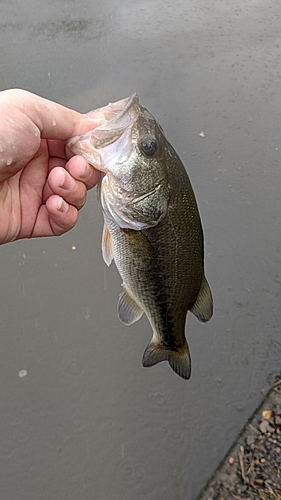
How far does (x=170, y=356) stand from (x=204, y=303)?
0.23 metres

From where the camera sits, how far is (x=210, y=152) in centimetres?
336

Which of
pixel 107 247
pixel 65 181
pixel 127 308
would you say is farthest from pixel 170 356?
pixel 65 181

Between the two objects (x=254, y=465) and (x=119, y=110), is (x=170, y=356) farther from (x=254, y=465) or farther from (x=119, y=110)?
(x=119, y=110)

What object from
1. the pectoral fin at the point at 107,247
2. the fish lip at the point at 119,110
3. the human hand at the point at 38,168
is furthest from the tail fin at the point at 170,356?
the fish lip at the point at 119,110

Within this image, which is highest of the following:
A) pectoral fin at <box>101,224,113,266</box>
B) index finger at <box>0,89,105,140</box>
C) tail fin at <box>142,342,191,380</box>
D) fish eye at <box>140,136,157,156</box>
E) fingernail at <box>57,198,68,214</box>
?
index finger at <box>0,89,105,140</box>

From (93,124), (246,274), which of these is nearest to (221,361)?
(246,274)

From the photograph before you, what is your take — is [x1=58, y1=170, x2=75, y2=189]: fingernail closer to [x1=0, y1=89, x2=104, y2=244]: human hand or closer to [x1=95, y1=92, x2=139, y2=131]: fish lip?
[x1=0, y1=89, x2=104, y2=244]: human hand

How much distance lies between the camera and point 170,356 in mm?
1718

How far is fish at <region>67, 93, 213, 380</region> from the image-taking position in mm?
1443

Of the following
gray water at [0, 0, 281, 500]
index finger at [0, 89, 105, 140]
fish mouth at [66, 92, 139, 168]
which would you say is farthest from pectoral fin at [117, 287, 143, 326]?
gray water at [0, 0, 281, 500]

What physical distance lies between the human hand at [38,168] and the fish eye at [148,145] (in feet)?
0.63

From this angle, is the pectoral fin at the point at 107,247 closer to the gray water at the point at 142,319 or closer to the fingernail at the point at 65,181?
the fingernail at the point at 65,181

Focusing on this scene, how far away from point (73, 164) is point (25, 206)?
0.30 meters

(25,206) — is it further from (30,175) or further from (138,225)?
(138,225)
